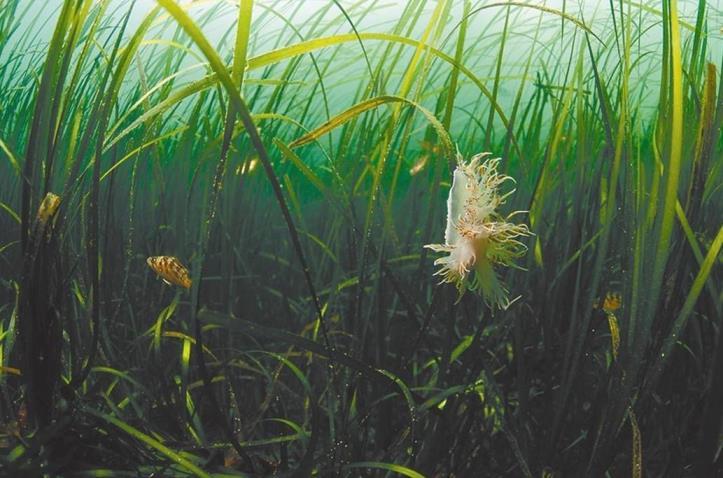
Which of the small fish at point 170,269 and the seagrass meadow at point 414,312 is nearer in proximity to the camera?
the seagrass meadow at point 414,312

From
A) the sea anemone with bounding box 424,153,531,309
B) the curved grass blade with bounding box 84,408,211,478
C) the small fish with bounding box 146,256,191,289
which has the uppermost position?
the sea anemone with bounding box 424,153,531,309

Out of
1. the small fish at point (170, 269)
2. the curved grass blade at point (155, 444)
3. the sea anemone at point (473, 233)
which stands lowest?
the curved grass blade at point (155, 444)

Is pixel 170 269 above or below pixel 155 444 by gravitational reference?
above

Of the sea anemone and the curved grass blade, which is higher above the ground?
the sea anemone

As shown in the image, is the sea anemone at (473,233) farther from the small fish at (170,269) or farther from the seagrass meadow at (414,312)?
the small fish at (170,269)

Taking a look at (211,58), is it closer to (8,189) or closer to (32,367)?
(32,367)

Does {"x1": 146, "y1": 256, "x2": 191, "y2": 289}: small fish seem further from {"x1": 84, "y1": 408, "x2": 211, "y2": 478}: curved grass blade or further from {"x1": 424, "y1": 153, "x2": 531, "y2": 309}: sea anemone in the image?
{"x1": 424, "y1": 153, "x2": 531, "y2": 309}: sea anemone

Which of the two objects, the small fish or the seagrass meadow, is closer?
the seagrass meadow

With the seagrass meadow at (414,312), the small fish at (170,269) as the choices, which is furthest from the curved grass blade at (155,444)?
the small fish at (170,269)

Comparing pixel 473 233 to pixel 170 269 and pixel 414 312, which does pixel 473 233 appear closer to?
pixel 414 312

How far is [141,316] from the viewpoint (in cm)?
142

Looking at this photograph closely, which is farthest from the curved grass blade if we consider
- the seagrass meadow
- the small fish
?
the small fish

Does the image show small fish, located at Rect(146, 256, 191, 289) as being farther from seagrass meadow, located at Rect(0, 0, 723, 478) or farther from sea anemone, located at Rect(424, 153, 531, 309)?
sea anemone, located at Rect(424, 153, 531, 309)

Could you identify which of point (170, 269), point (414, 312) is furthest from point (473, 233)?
point (170, 269)
